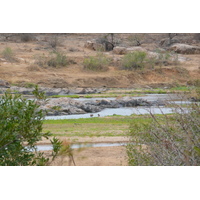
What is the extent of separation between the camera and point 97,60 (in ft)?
119

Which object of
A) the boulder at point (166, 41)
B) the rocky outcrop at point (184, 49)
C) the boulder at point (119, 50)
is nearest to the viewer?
the boulder at point (119, 50)

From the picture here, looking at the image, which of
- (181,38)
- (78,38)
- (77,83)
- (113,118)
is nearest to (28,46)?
(78,38)

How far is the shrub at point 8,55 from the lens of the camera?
116 ft

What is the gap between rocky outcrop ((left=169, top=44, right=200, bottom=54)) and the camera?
42.3 metres

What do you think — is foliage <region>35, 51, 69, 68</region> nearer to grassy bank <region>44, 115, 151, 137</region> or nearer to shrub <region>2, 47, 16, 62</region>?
shrub <region>2, 47, 16, 62</region>

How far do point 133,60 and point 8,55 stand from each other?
1258cm

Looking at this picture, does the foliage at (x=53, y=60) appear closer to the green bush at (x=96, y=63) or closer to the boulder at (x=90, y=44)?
the green bush at (x=96, y=63)

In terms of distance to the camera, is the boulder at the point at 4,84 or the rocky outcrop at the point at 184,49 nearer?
the boulder at the point at 4,84

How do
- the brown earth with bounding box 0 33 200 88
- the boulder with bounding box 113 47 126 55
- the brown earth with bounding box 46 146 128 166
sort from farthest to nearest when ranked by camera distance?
the boulder with bounding box 113 47 126 55
the brown earth with bounding box 0 33 200 88
the brown earth with bounding box 46 146 128 166

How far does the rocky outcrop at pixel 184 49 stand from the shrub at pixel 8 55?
725 inches

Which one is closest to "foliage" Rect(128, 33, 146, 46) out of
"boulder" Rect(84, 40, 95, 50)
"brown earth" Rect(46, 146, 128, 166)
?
"boulder" Rect(84, 40, 95, 50)

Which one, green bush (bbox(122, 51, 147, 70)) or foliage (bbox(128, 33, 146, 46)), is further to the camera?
foliage (bbox(128, 33, 146, 46))

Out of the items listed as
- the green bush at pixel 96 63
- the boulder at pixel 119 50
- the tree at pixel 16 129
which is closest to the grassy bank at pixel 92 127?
the tree at pixel 16 129

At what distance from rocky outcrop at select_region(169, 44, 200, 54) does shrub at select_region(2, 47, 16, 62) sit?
18423 mm
